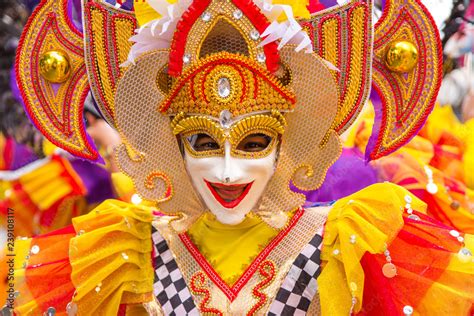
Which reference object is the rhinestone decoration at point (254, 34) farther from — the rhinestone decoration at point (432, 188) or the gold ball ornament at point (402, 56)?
the rhinestone decoration at point (432, 188)

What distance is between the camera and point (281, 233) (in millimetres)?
2031

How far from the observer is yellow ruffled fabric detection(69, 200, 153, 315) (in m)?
1.96

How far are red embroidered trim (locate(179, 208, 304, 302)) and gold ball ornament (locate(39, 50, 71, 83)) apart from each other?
58cm

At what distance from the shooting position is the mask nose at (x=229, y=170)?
1809mm

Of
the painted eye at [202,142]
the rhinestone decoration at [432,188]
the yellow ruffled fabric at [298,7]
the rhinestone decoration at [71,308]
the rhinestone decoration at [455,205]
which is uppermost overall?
the yellow ruffled fabric at [298,7]

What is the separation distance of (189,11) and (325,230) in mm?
699

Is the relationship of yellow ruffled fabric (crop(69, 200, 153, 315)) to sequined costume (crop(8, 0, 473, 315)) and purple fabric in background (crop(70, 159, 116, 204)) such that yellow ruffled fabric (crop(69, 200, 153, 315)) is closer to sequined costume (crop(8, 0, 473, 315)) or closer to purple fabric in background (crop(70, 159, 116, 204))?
sequined costume (crop(8, 0, 473, 315))

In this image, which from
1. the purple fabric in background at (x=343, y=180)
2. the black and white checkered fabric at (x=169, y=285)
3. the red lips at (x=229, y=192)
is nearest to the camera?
the red lips at (x=229, y=192)

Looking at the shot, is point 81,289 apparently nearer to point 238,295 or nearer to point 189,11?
point 238,295

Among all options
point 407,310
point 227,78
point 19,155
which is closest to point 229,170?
point 227,78

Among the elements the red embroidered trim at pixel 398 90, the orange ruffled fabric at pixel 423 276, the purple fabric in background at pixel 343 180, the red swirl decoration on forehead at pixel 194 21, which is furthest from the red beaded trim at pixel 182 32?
the purple fabric in background at pixel 343 180

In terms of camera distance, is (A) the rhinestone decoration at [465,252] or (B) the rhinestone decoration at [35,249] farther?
(B) the rhinestone decoration at [35,249]

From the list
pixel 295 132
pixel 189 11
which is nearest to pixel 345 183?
pixel 295 132

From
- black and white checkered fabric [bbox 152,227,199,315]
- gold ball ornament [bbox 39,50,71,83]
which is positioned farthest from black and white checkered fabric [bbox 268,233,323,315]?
gold ball ornament [bbox 39,50,71,83]
